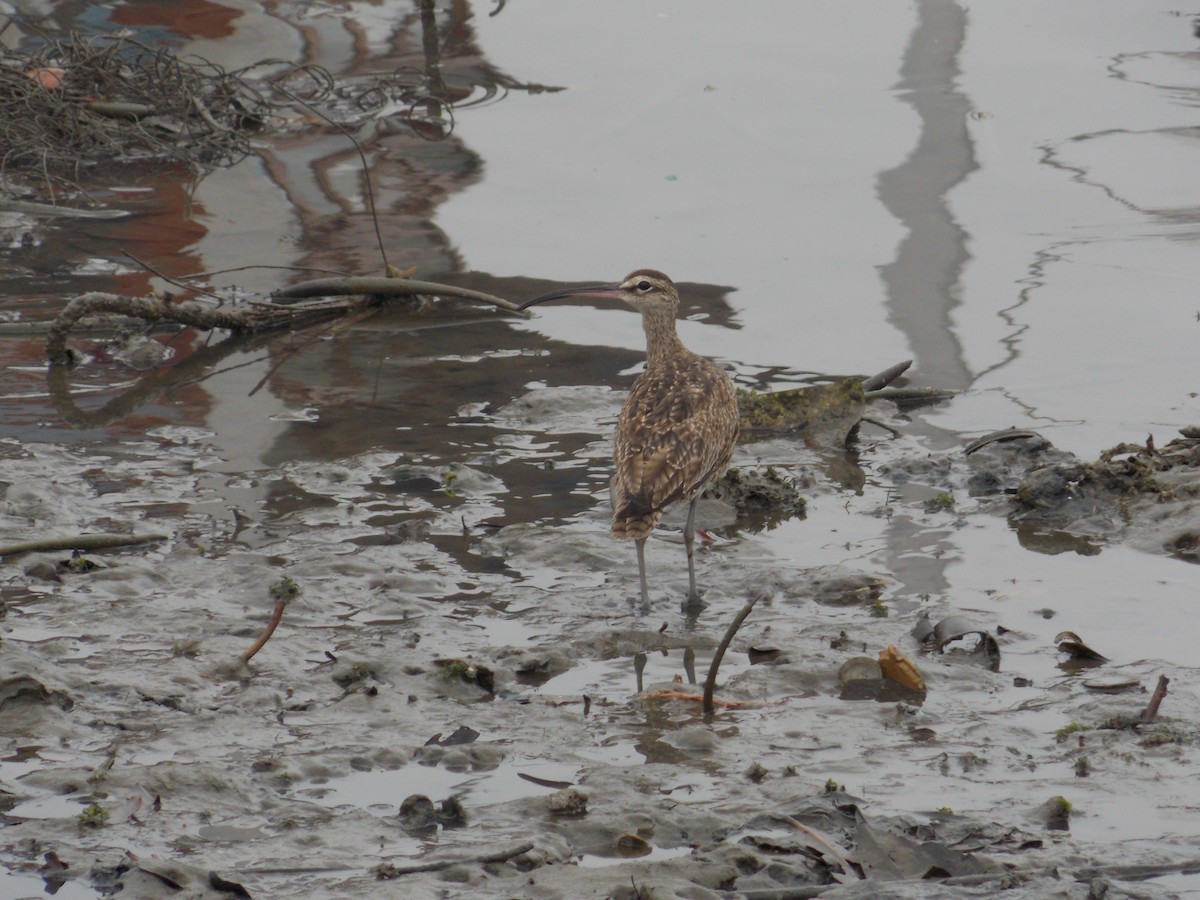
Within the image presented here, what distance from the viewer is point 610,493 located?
748 cm

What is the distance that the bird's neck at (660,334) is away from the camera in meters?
8.31

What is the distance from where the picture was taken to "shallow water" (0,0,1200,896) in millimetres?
4836

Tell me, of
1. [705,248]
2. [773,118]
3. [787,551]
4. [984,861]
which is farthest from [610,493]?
[773,118]

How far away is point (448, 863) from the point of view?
4.29 meters

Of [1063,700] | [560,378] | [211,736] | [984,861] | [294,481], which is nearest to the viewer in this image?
[984,861]

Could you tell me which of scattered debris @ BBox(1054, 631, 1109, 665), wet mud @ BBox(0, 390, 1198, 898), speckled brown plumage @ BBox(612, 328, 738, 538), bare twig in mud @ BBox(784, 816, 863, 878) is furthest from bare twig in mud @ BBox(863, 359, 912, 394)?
bare twig in mud @ BBox(784, 816, 863, 878)

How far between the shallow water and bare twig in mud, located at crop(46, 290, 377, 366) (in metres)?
0.18

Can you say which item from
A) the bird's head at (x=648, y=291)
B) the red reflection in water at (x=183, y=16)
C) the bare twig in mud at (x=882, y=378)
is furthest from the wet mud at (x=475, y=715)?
the red reflection in water at (x=183, y=16)

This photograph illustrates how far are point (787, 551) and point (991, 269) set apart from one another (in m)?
4.30

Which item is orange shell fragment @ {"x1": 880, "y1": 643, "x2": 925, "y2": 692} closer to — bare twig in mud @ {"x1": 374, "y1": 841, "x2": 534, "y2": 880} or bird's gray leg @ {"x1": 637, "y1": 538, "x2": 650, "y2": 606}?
bird's gray leg @ {"x1": 637, "y1": 538, "x2": 650, "y2": 606}

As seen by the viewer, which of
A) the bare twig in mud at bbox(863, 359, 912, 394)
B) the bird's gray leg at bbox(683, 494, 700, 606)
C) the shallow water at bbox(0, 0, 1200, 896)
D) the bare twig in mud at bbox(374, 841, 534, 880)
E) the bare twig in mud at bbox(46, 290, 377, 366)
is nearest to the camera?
the bare twig in mud at bbox(374, 841, 534, 880)

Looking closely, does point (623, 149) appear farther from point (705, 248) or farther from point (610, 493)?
point (610, 493)

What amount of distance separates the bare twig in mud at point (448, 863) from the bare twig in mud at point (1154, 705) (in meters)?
2.14

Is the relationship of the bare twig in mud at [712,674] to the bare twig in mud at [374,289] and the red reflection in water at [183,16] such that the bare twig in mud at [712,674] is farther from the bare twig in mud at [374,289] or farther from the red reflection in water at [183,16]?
the red reflection in water at [183,16]
